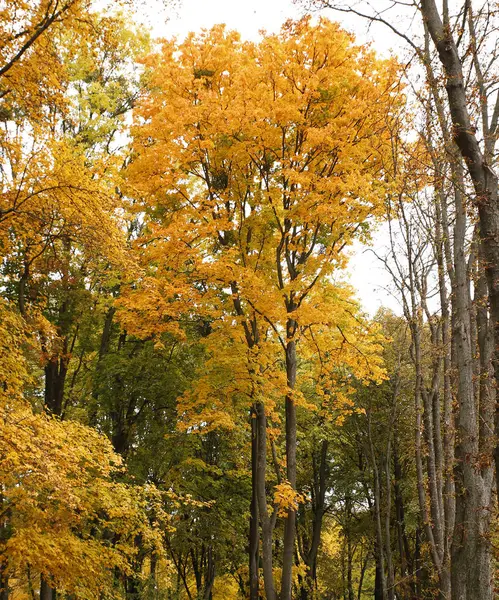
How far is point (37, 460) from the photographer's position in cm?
611

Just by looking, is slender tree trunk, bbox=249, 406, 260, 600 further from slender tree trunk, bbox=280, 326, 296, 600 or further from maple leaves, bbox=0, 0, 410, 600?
slender tree trunk, bbox=280, 326, 296, 600

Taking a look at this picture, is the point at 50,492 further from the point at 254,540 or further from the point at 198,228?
the point at 254,540

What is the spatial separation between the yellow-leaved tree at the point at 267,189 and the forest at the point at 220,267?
0.19 ft

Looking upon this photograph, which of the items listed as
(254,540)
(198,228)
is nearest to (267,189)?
(198,228)

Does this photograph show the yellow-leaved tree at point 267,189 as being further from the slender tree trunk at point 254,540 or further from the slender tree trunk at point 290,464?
the slender tree trunk at point 254,540

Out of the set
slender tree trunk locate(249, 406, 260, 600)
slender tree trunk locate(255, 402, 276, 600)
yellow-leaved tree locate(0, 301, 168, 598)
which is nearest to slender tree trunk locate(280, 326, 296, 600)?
slender tree trunk locate(255, 402, 276, 600)

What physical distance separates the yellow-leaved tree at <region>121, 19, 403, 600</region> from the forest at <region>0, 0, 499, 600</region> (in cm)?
6

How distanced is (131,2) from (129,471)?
9.42m

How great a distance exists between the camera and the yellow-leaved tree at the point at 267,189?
959 cm

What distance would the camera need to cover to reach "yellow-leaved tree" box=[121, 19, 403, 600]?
9594mm

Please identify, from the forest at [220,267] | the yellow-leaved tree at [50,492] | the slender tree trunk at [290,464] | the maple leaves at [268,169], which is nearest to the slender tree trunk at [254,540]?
the forest at [220,267]

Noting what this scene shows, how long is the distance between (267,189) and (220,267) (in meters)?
2.05

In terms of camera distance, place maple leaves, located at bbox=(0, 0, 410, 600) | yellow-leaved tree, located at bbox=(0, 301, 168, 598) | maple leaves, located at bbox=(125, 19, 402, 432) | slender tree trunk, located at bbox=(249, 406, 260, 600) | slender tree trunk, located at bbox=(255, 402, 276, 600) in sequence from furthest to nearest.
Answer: slender tree trunk, located at bbox=(249, 406, 260, 600) → slender tree trunk, located at bbox=(255, 402, 276, 600) → maple leaves, located at bbox=(125, 19, 402, 432) → maple leaves, located at bbox=(0, 0, 410, 600) → yellow-leaved tree, located at bbox=(0, 301, 168, 598)

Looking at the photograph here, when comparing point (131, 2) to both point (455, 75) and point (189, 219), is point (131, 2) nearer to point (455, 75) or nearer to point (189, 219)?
point (455, 75)
